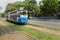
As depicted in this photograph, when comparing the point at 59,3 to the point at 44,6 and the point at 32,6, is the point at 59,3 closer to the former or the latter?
the point at 44,6

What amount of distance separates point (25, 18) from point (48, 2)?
112 ft

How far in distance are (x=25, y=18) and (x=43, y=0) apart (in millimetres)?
36897

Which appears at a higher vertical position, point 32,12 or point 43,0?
point 43,0

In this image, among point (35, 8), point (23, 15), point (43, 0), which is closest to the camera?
point (23, 15)

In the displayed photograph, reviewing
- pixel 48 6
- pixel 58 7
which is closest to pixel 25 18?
pixel 48 6

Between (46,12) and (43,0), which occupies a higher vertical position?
(43,0)

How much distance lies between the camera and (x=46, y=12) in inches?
2835

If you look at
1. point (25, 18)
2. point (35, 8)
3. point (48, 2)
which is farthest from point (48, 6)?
point (25, 18)

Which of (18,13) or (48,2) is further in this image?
(48,2)

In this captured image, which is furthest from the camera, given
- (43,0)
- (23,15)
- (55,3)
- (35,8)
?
(35,8)

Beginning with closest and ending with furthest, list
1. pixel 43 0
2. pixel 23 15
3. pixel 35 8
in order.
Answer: pixel 23 15, pixel 43 0, pixel 35 8

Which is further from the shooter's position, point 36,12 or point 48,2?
point 36,12

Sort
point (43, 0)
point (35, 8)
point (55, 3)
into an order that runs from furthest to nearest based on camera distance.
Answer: point (35, 8) < point (43, 0) < point (55, 3)

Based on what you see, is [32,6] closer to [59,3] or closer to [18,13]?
[59,3]
